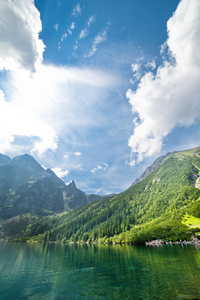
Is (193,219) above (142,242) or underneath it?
above

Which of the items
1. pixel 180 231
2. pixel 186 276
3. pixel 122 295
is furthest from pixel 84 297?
pixel 180 231

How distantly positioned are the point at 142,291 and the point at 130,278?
34.5ft

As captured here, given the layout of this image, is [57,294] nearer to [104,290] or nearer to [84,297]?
[84,297]

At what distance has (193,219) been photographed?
175000 millimetres

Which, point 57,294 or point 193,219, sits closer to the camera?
point 57,294

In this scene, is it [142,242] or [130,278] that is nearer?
[130,278]

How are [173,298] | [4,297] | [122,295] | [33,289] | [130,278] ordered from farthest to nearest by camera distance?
1. [130,278]
2. [33,289]
3. [4,297]
4. [122,295]
5. [173,298]

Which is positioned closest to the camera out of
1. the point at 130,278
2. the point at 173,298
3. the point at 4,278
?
the point at 173,298

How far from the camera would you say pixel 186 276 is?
111 feet

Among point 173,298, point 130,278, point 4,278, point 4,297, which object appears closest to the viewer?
point 173,298

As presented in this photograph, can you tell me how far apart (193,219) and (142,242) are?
76.8m

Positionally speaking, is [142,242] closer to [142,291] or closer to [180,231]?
[180,231]

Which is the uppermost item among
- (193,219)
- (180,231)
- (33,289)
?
(193,219)

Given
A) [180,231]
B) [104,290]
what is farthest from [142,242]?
[104,290]
